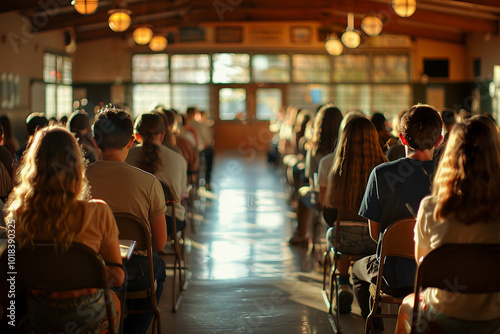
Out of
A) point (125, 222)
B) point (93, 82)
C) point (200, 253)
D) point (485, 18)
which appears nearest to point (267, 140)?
point (93, 82)

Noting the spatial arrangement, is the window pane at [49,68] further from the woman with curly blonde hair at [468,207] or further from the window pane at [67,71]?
the woman with curly blonde hair at [468,207]

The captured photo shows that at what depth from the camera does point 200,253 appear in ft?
18.4

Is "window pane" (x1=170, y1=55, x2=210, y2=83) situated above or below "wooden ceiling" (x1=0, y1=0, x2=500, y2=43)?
below

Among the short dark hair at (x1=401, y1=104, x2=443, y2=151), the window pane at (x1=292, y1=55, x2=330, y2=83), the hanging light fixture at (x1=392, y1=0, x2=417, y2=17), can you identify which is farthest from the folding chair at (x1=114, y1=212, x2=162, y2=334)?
the window pane at (x1=292, y1=55, x2=330, y2=83)

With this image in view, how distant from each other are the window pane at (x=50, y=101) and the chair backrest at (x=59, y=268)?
11.2 meters

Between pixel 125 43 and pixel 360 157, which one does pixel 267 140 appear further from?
pixel 360 157

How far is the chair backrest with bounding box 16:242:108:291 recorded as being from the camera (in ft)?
6.70

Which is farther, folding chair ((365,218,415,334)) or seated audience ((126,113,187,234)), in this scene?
seated audience ((126,113,187,234))

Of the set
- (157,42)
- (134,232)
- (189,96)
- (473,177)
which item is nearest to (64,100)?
(189,96)

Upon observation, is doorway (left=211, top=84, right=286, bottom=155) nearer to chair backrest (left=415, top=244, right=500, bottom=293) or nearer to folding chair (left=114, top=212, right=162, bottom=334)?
folding chair (left=114, top=212, right=162, bottom=334)

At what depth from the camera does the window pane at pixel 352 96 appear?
16922 millimetres

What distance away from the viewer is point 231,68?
16.9 m

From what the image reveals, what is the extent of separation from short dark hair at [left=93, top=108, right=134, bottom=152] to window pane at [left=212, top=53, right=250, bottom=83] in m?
14.2

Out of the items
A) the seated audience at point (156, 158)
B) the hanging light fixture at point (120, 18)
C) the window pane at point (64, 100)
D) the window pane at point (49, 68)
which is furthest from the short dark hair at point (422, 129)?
the window pane at point (64, 100)
